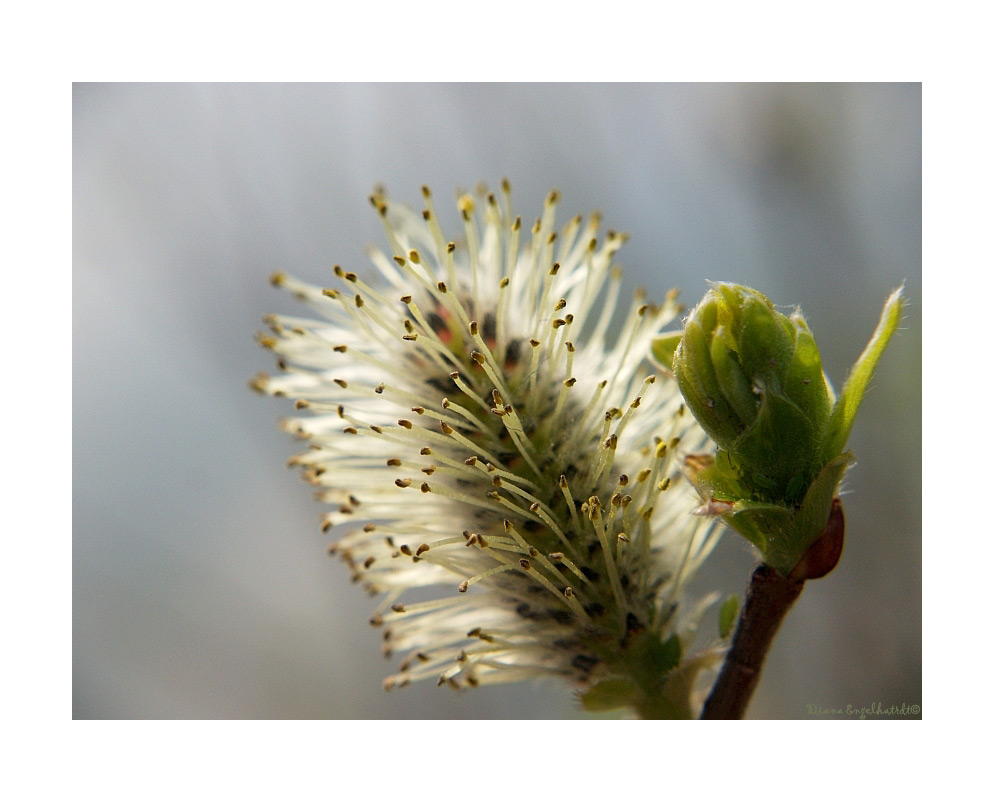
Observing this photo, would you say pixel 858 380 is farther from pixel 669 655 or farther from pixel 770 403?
pixel 669 655

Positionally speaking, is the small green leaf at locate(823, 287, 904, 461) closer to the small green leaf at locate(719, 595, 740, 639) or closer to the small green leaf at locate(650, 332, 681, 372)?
the small green leaf at locate(650, 332, 681, 372)

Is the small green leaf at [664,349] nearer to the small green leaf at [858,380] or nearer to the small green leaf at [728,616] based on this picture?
the small green leaf at [858,380]

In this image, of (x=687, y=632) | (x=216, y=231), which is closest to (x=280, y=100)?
(x=216, y=231)

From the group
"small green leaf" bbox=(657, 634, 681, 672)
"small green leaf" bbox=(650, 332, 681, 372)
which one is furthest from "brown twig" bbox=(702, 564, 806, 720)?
"small green leaf" bbox=(650, 332, 681, 372)

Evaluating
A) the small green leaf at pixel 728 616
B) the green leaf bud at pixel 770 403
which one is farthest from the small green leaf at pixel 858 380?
the small green leaf at pixel 728 616

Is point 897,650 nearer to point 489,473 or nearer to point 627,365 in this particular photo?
point 627,365

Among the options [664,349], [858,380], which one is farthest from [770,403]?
[664,349]

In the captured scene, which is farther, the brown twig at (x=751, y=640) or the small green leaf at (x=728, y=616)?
the small green leaf at (x=728, y=616)

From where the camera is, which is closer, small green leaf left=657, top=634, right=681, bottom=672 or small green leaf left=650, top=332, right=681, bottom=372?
small green leaf left=650, top=332, right=681, bottom=372

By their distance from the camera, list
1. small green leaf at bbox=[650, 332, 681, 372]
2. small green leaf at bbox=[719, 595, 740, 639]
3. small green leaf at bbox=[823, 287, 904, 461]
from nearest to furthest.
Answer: small green leaf at bbox=[823, 287, 904, 461] → small green leaf at bbox=[650, 332, 681, 372] → small green leaf at bbox=[719, 595, 740, 639]
